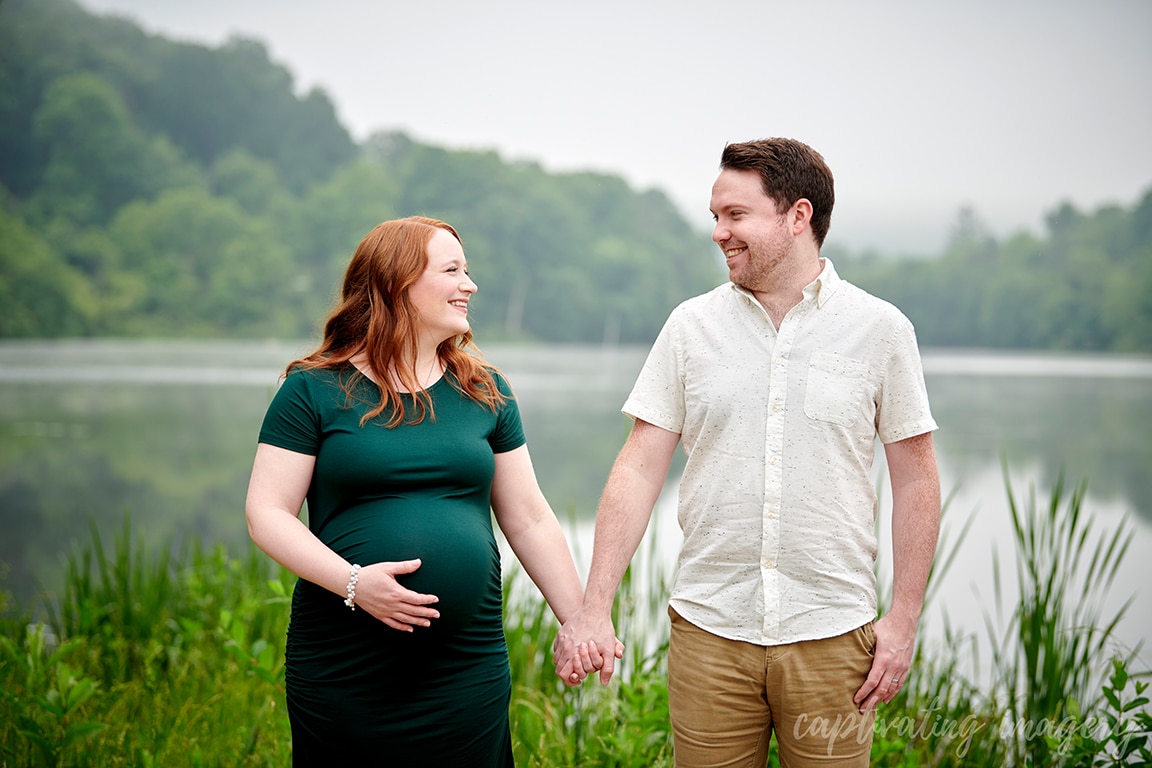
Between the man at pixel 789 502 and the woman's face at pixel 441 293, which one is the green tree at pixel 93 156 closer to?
the woman's face at pixel 441 293

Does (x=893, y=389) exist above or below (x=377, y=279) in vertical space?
below

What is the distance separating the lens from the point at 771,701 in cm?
147

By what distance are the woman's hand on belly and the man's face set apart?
76 cm

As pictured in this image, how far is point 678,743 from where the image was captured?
60.6 inches

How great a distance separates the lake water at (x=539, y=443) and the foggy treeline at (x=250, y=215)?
0.41 m

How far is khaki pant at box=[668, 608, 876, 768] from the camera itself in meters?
1.44

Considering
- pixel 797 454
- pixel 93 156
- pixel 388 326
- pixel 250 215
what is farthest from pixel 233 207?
pixel 797 454

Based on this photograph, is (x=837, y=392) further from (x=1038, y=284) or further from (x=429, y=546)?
(x=1038, y=284)

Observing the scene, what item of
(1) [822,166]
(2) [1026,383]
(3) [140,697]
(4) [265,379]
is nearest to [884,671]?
(1) [822,166]

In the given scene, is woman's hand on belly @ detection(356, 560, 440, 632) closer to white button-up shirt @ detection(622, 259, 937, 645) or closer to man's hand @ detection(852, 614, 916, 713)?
white button-up shirt @ detection(622, 259, 937, 645)

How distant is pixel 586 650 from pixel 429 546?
342 millimetres

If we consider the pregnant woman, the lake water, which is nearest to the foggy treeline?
the lake water

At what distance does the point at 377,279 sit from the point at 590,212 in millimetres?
7530

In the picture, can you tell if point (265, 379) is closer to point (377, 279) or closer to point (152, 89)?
point (152, 89)
